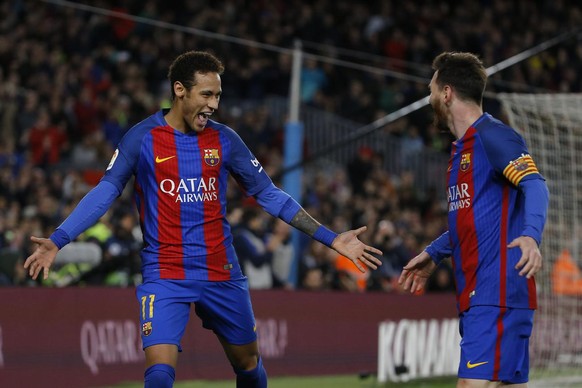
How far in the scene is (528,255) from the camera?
16.7 feet

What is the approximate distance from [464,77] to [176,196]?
174 cm

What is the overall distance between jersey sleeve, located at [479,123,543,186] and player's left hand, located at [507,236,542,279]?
35 centimetres

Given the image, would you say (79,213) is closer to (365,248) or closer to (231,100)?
(365,248)

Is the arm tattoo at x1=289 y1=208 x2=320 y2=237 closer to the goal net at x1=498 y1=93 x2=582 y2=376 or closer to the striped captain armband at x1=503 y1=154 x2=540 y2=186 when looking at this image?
the striped captain armband at x1=503 y1=154 x2=540 y2=186

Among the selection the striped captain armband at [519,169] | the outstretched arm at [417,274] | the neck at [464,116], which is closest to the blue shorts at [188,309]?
the outstretched arm at [417,274]

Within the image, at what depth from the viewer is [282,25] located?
19906 mm

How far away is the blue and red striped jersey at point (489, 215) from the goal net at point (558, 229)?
19.6 ft

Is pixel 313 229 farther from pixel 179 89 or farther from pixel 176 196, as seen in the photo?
pixel 179 89

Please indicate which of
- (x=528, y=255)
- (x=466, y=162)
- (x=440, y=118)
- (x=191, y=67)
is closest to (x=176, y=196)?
(x=191, y=67)

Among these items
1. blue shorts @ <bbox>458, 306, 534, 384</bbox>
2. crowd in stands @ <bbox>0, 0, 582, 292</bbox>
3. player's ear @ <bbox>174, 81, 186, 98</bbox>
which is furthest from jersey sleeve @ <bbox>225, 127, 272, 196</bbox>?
crowd in stands @ <bbox>0, 0, 582, 292</bbox>

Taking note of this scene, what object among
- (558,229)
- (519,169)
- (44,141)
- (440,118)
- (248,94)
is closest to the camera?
(519,169)

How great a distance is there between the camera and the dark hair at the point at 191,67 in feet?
21.1

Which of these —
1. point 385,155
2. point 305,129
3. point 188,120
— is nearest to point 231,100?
point 305,129

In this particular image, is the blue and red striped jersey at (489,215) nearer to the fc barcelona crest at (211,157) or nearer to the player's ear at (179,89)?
the fc barcelona crest at (211,157)
